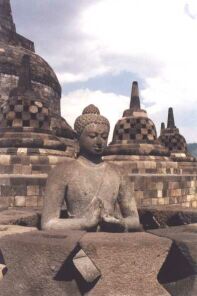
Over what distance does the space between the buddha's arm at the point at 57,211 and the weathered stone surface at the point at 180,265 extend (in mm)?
520

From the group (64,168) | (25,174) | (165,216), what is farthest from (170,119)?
(64,168)

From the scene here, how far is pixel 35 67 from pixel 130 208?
17991 mm

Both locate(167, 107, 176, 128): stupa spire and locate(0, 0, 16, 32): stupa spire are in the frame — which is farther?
locate(0, 0, 16, 32): stupa spire

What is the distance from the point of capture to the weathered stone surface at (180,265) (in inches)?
103

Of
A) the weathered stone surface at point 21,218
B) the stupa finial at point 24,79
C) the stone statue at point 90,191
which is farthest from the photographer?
the stupa finial at point 24,79

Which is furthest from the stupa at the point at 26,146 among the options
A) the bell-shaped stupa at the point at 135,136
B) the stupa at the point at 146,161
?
the bell-shaped stupa at the point at 135,136

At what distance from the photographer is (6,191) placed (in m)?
7.73

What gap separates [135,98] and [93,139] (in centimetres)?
1093

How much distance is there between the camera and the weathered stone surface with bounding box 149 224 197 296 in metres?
2.62

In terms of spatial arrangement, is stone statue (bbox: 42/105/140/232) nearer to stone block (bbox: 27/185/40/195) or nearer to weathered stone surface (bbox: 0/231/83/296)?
weathered stone surface (bbox: 0/231/83/296)

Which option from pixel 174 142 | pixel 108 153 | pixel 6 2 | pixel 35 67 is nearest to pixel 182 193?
pixel 108 153

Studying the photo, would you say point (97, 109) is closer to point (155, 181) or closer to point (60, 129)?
point (155, 181)

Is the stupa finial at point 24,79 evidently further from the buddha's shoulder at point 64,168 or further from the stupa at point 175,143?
the stupa at point 175,143

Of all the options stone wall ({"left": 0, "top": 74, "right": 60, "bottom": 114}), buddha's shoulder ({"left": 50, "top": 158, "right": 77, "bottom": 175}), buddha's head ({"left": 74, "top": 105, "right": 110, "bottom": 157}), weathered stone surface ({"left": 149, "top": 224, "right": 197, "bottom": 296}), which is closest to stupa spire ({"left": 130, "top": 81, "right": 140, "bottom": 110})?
stone wall ({"left": 0, "top": 74, "right": 60, "bottom": 114})
